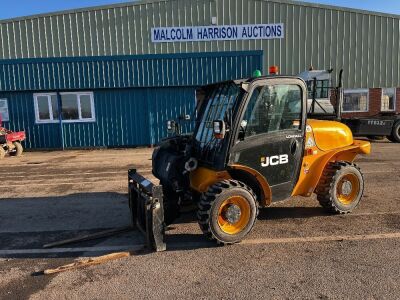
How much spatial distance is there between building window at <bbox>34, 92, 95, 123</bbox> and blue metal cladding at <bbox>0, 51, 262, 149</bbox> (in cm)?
A: 23

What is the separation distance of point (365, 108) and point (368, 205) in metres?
15.8

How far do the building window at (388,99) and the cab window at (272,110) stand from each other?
58.1ft

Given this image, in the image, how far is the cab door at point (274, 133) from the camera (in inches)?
194

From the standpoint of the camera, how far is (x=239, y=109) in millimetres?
4801

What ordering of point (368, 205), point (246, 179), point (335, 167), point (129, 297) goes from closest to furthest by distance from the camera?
point (129, 297), point (246, 179), point (335, 167), point (368, 205)

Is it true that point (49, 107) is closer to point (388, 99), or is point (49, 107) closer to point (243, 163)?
point (243, 163)

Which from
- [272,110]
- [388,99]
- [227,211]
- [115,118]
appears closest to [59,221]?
[227,211]

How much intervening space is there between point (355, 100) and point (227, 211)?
18.1 metres

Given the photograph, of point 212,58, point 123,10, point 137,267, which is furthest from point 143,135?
point 137,267

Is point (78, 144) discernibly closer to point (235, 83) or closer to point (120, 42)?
point (120, 42)

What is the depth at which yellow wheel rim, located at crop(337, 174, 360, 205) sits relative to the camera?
234 inches

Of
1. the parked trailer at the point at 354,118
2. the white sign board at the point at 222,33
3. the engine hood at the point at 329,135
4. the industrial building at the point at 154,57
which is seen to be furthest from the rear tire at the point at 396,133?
the engine hood at the point at 329,135

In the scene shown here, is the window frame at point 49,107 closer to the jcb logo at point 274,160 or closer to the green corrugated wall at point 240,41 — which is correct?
the green corrugated wall at point 240,41

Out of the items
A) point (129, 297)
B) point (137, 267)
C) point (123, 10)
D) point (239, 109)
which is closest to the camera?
point (129, 297)
